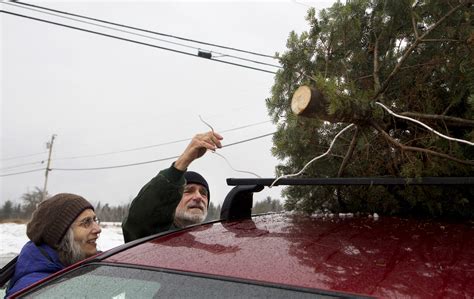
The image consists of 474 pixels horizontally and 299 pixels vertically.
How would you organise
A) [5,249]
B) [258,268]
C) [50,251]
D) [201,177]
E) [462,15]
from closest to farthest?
[258,268] < [462,15] < [50,251] < [201,177] < [5,249]

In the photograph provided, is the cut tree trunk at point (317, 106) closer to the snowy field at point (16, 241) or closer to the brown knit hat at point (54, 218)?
A: the brown knit hat at point (54, 218)

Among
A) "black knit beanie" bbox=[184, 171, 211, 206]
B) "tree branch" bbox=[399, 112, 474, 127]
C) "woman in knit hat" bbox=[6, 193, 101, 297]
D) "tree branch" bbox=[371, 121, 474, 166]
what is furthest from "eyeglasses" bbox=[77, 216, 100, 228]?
"tree branch" bbox=[399, 112, 474, 127]

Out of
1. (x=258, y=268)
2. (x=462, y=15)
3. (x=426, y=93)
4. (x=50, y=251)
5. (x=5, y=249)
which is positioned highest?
(x=462, y=15)

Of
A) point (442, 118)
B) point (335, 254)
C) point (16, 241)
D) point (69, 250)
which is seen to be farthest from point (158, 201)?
point (16, 241)

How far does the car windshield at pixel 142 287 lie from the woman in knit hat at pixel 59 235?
1.81 ft

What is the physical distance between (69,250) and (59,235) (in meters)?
0.10

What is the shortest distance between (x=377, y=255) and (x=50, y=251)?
1731 millimetres

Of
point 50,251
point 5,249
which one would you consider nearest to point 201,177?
point 50,251

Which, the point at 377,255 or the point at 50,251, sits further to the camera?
the point at 50,251

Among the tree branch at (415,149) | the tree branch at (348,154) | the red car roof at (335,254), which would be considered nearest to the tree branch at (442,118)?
the tree branch at (415,149)

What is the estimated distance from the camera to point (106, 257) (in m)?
1.76

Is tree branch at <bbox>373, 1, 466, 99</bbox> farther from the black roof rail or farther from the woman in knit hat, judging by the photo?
the woman in knit hat

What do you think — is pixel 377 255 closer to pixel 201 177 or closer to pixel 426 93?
pixel 426 93

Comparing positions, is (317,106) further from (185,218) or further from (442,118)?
(185,218)
